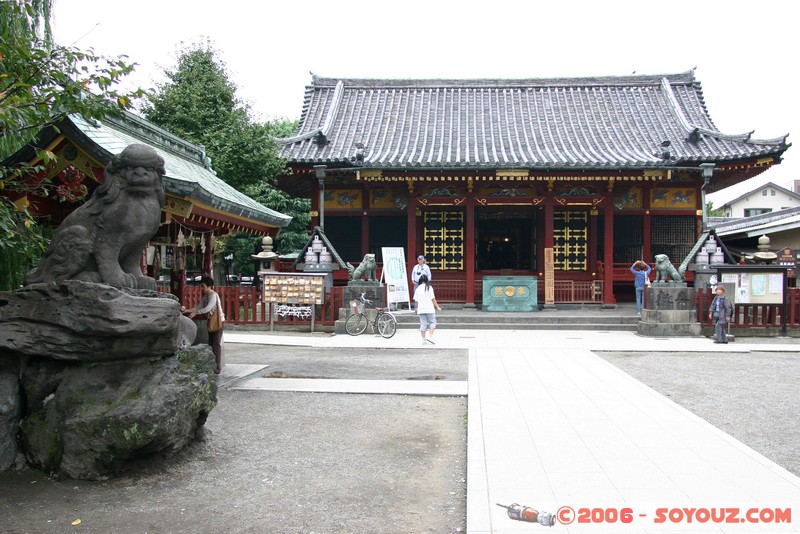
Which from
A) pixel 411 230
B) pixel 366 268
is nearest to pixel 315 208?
pixel 411 230

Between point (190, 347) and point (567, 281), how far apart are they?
15340 millimetres

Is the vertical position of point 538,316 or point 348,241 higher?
point 348,241

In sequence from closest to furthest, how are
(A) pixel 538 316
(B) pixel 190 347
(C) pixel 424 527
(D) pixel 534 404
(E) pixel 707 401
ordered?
(C) pixel 424 527 < (B) pixel 190 347 < (D) pixel 534 404 < (E) pixel 707 401 < (A) pixel 538 316

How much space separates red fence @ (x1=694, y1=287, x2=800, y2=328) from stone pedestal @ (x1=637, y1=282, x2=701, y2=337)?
0.39 m

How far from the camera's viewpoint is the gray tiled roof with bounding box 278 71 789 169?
17.5m

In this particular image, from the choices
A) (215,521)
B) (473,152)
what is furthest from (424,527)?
(473,152)

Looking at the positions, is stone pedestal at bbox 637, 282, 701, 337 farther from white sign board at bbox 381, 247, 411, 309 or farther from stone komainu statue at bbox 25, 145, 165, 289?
stone komainu statue at bbox 25, 145, 165, 289

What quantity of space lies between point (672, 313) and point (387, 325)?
7341 mm

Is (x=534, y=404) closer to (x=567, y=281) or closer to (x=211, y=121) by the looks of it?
(x=567, y=281)

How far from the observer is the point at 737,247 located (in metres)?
23.4

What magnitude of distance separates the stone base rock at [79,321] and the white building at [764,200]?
177 ft

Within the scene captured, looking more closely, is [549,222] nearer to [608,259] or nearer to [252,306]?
[608,259]

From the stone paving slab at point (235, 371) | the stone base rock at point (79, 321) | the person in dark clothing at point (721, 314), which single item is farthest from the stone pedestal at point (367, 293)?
the stone base rock at point (79, 321)

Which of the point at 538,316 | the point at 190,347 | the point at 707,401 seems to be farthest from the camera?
the point at 538,316
